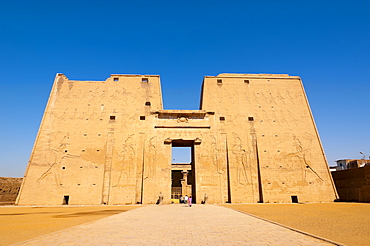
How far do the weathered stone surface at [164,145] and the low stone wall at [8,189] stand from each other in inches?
175

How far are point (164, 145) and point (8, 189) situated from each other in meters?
14.6

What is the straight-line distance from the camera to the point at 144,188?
19047 mm

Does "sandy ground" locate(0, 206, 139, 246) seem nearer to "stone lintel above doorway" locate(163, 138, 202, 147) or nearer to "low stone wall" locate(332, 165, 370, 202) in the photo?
"stone lintel above doorway" locate(163, 138, 202, 147)

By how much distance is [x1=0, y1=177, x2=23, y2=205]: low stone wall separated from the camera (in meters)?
21.2

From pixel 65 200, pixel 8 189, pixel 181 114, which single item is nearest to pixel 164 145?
pixel 181 114

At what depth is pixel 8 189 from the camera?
21891 mm

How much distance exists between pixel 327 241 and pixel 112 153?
57.7 feet

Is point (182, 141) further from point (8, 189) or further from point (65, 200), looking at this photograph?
point (8, 189)

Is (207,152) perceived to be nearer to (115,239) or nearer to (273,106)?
(273,106)

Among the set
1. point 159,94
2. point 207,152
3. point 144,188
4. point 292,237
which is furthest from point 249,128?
point 292,237

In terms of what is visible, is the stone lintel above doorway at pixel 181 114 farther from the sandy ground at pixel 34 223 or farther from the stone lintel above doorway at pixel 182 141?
the sandy ground at pixel 34 223

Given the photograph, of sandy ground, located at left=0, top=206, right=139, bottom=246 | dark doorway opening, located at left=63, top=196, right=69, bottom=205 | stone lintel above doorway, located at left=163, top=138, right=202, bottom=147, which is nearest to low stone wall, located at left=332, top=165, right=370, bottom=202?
stone lintel above doorway, located at left=163, top=138, right=202, bottom=147

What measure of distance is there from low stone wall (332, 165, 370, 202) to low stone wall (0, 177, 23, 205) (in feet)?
90.4

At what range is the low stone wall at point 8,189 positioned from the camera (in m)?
21.2
